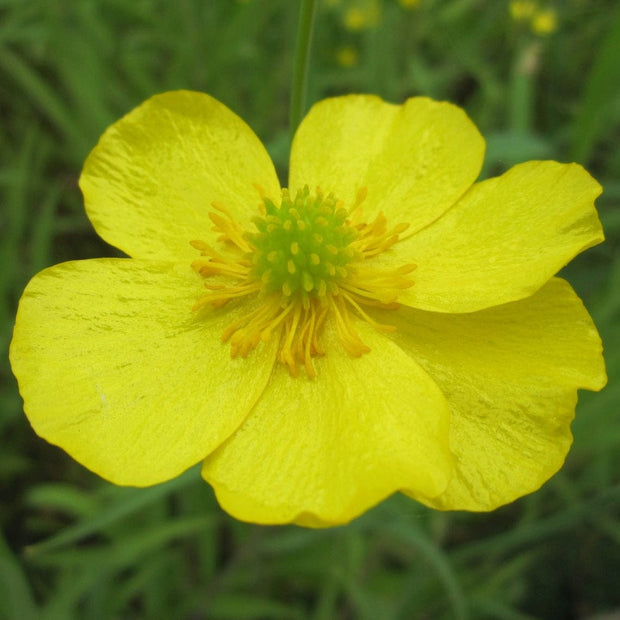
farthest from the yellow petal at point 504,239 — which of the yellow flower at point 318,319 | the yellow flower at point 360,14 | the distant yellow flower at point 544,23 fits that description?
the distant yellow flower at point 544,23

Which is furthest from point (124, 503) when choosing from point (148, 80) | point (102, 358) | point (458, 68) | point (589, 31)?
point (589, 31)

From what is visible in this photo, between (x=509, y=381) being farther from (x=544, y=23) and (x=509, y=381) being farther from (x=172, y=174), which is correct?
(x=544, y=23)

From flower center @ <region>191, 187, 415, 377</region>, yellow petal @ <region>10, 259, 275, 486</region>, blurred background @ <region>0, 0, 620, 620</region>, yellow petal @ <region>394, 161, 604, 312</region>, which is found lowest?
blurred background @ <region>0, 0, 620, 620</region>

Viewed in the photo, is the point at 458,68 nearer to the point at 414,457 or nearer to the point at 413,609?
the point at 413,609

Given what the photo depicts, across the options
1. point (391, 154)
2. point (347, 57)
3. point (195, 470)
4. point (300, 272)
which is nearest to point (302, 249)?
point (300, 272)

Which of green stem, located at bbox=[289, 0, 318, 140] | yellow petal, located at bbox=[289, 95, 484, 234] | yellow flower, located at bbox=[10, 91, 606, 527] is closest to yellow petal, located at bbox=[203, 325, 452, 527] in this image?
yellow flower, located at bbox=[10, 91, 606, 527]

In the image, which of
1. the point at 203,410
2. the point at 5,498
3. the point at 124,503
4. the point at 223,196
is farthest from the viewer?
the point at 5,498

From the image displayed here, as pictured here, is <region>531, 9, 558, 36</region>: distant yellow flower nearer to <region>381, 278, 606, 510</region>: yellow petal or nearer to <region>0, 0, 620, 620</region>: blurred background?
<region>0, 0, 620, 620</region>: blurred background
